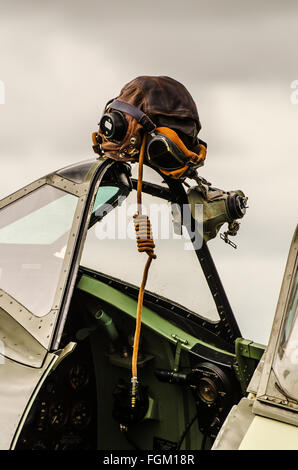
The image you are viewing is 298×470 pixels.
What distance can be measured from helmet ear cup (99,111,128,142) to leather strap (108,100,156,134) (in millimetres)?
34

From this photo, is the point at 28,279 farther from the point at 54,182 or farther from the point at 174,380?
the point at 174,380

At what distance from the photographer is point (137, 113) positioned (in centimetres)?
248

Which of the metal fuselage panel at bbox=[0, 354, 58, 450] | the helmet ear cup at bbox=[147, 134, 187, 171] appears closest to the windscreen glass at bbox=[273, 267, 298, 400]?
the metal fuselage panel at bbox=[0, 354, 58, 450]

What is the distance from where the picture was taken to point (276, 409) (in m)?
1.55

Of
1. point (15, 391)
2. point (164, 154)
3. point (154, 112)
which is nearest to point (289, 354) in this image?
point (15, 391)

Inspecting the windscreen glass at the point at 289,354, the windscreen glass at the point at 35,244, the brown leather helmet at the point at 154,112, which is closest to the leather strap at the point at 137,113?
the brown leather helmet at the point at 154,112

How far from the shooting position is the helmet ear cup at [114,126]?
8.05ft

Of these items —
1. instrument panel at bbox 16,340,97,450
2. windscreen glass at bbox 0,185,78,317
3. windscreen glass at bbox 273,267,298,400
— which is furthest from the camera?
instrument panel at bbox 16,340,97,450

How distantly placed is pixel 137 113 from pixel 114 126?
0.40 ft

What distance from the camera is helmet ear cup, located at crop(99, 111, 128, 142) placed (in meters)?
2.46

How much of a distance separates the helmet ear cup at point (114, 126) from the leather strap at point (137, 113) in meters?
0.03

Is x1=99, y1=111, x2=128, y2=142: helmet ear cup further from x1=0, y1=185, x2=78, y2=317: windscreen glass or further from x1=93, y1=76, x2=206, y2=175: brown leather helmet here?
x1=0, y1=185, x2=78, y2=317: windscreen glass

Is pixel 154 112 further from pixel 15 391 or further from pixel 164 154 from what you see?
pixel 15 391

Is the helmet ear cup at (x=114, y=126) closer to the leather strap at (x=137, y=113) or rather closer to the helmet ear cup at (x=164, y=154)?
the leather strap at (x=137, y=113)
